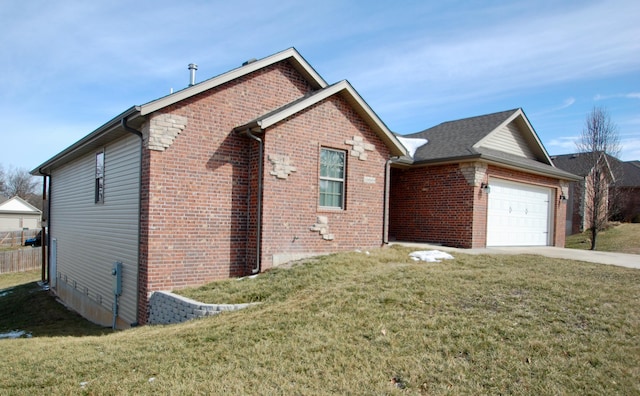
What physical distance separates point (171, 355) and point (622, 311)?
6.21m

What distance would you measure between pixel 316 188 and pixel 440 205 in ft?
19.0

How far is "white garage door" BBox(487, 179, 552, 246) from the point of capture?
14.8m

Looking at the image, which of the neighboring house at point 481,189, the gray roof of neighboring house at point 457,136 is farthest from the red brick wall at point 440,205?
the gray roof of neighboring house at point 457,136

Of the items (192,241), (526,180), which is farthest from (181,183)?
(526,180)

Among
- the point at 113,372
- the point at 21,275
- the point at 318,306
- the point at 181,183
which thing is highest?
the point at 181,183

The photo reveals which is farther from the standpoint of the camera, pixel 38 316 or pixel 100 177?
pixel 38 316

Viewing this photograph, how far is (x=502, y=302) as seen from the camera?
6.41 m

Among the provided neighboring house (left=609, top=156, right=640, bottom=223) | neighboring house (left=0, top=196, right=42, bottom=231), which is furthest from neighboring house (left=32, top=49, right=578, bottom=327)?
neighboring house (left=0, top=196, right=42, bottom=231)

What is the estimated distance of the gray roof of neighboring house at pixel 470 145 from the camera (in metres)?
14.2

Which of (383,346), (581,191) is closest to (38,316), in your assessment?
(383,346)

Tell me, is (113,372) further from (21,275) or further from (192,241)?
(21,275)

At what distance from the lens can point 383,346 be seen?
17.4 ft

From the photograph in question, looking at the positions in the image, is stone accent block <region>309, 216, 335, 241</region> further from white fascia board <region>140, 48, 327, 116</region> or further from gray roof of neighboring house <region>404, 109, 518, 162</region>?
gray roof of neighboring house <region>404, 109, 518, 162</region>

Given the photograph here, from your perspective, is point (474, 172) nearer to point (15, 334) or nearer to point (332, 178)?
point (332, 178)
